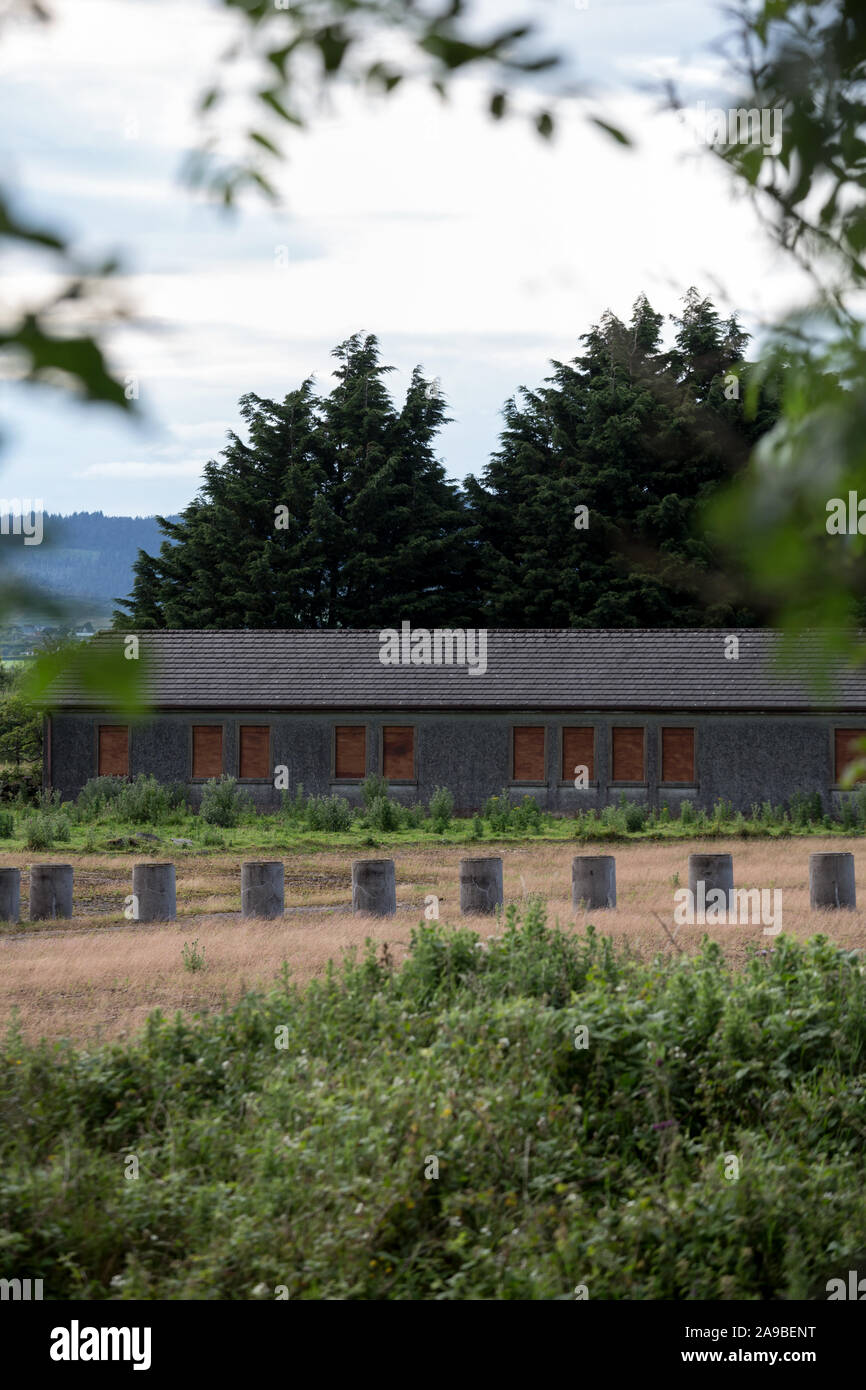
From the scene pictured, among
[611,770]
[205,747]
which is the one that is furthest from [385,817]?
[205,747]

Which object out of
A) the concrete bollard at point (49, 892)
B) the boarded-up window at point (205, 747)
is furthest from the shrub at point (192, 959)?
the boarded-up window at point (205, 747)

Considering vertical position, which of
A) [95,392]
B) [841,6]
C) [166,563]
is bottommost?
[95,392]

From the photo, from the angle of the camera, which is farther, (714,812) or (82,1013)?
(714,812)

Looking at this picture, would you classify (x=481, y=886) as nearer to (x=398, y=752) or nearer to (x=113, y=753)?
(x=398, y=752)

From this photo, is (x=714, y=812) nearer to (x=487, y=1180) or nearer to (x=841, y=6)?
(x=487, y=1180)

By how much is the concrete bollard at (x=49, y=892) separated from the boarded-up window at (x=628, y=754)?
731 inches

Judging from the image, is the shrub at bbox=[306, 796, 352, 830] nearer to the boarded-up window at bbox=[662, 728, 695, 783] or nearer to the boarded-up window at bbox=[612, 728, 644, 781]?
the boarded-up window at bbox=[612, 728, 644, 781]

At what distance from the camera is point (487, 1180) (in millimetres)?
6371

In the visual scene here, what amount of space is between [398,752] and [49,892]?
17977 millimetres

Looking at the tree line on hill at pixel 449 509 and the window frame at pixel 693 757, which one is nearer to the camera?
the window frame at pixel 693 757

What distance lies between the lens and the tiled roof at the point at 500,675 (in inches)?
1297

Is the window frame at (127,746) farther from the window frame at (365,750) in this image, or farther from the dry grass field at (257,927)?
the dry grass field at (257,927)
